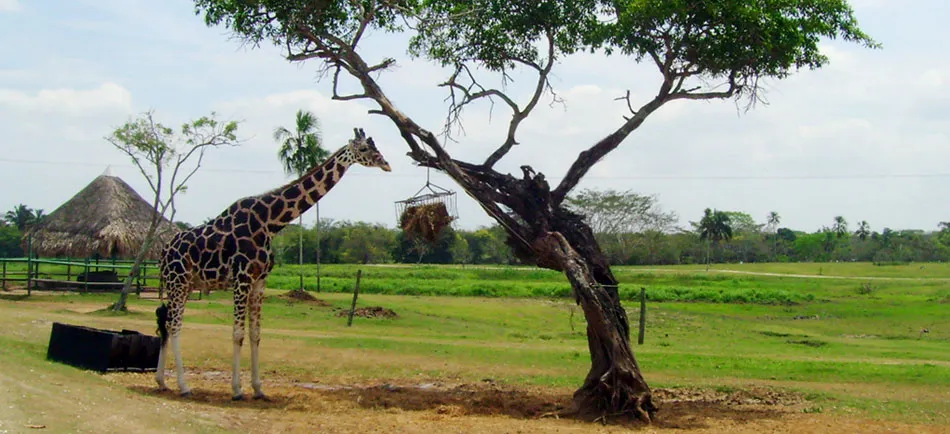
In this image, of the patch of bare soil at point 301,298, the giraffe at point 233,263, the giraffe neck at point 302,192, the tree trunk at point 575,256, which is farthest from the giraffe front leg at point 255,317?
the patch of bare soil at point 301,298

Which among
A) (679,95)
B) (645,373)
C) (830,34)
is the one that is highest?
(830,34)

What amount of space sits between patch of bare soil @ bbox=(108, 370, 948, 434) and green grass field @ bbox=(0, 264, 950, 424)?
36.9 inches

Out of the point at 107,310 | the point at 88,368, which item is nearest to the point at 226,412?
the point at 88,368

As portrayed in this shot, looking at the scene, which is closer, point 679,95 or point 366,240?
point 679,95

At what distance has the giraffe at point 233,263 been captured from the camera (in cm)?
1276

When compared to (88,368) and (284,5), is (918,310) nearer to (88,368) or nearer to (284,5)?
(284,5)

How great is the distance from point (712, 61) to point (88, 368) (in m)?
11.5

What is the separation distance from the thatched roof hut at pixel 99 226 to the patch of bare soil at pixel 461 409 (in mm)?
19374

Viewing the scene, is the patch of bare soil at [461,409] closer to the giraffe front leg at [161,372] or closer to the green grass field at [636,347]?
the giraffe front leg at [161,372]

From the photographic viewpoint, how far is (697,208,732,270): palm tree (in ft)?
300

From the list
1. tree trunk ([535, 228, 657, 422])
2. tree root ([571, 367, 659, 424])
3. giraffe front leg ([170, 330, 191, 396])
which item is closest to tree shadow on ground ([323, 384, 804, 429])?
tree root ([571, 367, 659, 424])

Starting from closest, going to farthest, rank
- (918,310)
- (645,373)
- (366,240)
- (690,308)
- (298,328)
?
(645,373) → (298,328) → (918,310) → (690,308) → (366,240)

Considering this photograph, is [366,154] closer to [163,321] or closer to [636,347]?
[163,321]

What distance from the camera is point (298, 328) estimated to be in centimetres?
2453
